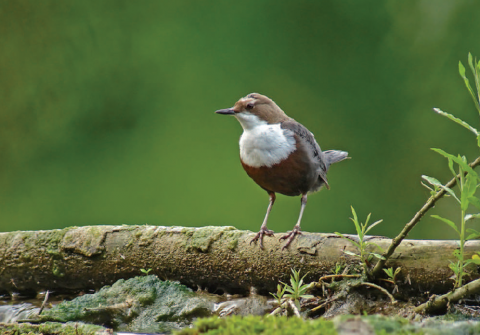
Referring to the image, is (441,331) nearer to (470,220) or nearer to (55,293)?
(470,220)

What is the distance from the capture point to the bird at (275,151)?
3.43m

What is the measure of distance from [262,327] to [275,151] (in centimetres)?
229

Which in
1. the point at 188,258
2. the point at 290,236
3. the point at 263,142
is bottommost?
the point at 188,258

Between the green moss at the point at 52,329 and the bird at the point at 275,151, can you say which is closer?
the green moss at the point at 52,329

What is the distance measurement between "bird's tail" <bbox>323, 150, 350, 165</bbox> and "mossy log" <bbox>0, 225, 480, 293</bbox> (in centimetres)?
131

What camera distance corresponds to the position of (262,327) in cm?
118

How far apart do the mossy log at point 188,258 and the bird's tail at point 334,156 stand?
131cm

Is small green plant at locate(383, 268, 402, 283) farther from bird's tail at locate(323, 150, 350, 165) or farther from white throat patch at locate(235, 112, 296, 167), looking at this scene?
bird's tail at locate(323, 150, 350, 165)

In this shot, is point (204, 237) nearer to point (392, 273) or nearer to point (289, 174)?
point (289, 174)

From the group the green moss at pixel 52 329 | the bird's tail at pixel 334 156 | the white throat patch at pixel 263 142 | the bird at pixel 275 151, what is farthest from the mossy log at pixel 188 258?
the bird's tail at pixel 334 156

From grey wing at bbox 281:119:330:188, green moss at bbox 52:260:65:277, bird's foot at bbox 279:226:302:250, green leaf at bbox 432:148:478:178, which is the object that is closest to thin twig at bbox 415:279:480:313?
green leaf at bbox 432:148:478:178

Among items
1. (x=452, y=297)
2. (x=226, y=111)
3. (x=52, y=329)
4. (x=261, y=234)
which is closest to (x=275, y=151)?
(x=226, y=111)

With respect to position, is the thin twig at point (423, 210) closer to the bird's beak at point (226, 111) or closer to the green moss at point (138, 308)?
the green moss at point (138, 308)

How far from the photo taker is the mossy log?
2.41m
